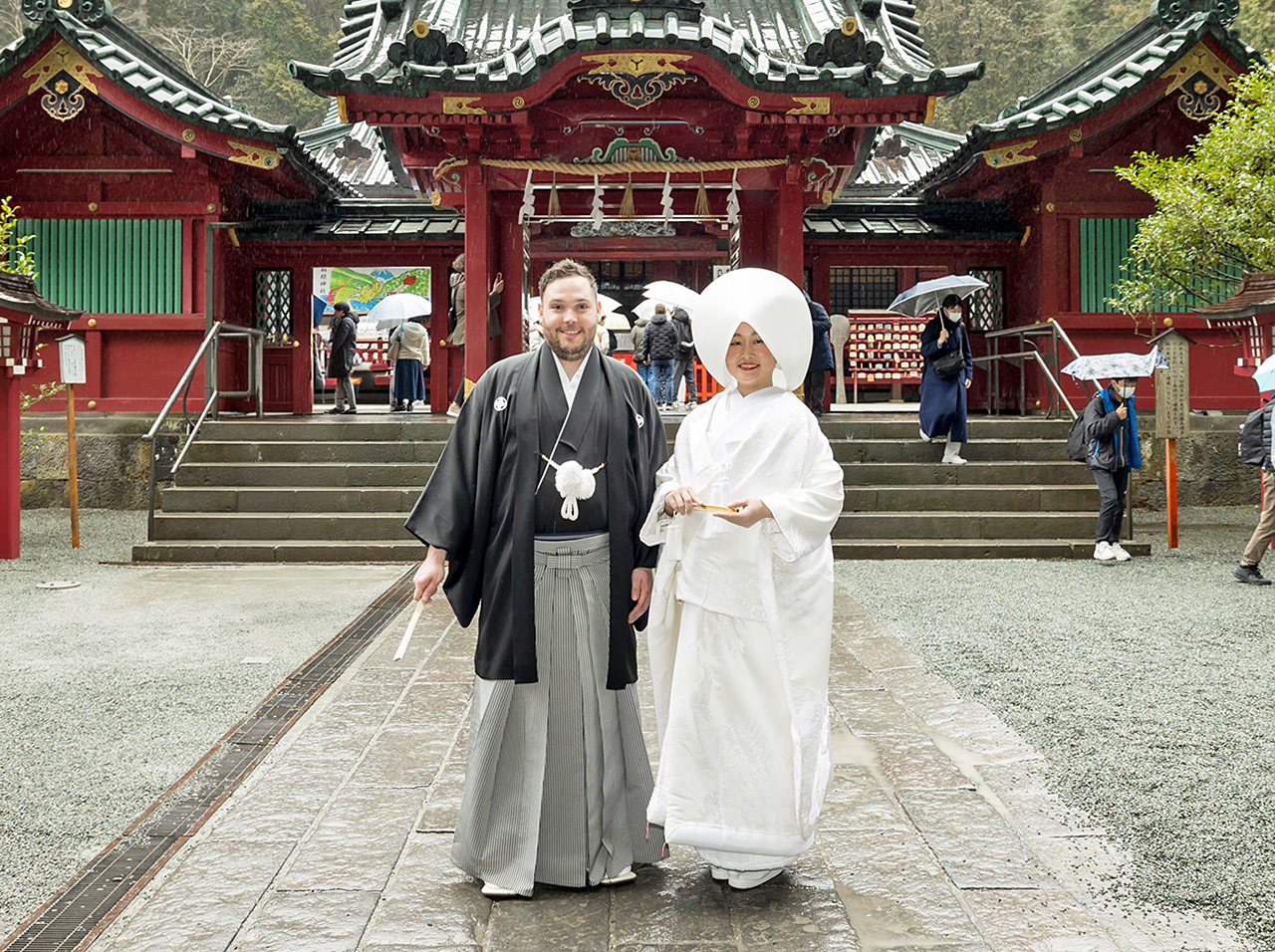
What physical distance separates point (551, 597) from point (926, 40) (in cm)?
A: 3310

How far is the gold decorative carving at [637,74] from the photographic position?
10.5m

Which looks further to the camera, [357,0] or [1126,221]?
[357,0]

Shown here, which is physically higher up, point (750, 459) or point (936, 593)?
point (750, 459)

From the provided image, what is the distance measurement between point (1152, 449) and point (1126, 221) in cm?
288

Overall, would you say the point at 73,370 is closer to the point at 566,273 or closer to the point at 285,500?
the point at 285,500

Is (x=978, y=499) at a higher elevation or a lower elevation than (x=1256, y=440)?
lower

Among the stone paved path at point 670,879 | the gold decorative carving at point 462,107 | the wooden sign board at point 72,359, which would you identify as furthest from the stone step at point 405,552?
the stone paved path at point 670,879

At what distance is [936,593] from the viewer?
7680 mm

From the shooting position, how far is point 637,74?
10602 mm

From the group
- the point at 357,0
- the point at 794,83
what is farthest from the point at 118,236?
the point at 794,83

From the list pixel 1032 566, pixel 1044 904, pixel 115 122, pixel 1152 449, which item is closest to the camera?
pixel 1044 904

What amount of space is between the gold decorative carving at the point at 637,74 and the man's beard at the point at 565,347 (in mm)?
8098

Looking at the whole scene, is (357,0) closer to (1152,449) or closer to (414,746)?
(1152,449)

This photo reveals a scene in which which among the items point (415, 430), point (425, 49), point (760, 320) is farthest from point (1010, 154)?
point (760, 320)
